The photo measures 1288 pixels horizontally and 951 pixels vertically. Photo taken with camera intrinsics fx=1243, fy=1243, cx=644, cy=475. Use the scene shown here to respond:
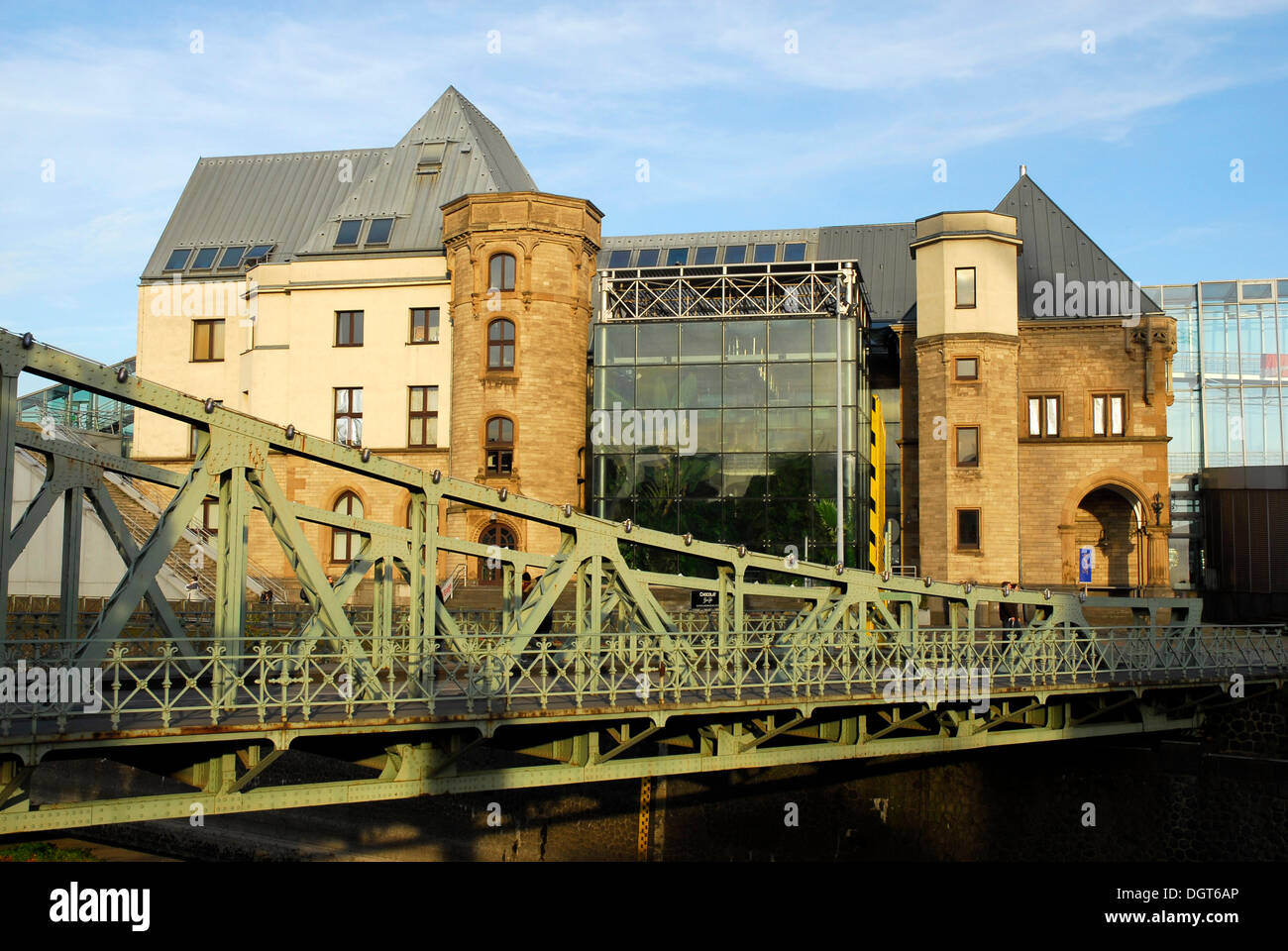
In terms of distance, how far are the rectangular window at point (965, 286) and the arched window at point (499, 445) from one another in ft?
50.4

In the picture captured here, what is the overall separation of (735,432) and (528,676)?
74.2 feet

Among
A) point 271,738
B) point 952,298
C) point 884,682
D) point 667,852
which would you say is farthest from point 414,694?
point 952,298

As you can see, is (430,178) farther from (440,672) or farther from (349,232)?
(440,672)

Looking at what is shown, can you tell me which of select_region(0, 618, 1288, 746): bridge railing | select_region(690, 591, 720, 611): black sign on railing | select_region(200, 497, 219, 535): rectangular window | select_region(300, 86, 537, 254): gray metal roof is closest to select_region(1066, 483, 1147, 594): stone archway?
select_region(690, 591, 720, 611): black sign on railing

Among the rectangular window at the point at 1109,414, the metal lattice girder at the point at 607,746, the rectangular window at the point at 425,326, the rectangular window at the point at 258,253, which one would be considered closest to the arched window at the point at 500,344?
the rectangular window at the point at 425,326

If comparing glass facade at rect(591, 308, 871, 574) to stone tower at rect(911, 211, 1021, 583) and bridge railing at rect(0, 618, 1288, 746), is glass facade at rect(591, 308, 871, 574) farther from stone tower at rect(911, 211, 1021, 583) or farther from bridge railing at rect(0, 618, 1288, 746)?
bridge railing at rect(0, 618, 1288, 746)

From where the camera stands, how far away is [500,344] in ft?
136

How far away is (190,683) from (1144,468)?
34.7 metres

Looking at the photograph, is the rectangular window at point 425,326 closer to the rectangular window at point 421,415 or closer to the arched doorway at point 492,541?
the rectangular window at point 421,415

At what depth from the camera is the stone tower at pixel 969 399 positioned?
131ft

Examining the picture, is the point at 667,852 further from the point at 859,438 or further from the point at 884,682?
the point at 859,438

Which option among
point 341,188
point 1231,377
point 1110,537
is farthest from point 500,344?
point 1231,377

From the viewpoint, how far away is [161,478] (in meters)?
19.8

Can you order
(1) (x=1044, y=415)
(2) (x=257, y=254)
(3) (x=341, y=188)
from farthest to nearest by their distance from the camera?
(3) (x=341, y=188) < (2) (x=257, y=254) < (1) (x=1044, y=415)
